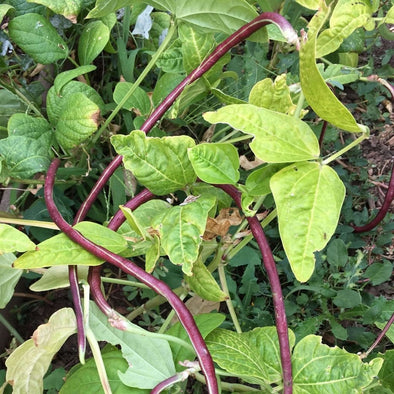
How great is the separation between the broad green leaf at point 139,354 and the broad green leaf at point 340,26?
53 cm

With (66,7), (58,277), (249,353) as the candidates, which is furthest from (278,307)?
(66,7)

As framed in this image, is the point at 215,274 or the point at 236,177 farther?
the point at 215,274

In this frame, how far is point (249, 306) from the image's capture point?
1290 mm

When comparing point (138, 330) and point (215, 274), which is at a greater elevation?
point (138, 330)

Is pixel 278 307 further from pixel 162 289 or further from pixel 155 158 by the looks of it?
pixel 155 158

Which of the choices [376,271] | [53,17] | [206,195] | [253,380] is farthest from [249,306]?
[53,17]

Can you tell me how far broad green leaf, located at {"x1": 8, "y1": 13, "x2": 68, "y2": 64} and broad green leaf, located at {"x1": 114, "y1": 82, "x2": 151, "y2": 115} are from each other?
149mm

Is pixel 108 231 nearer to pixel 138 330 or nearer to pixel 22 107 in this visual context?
pixel 138 330

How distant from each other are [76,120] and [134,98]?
24cm

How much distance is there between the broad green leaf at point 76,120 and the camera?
37.4 inches

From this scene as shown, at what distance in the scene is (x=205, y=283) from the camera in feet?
2.81

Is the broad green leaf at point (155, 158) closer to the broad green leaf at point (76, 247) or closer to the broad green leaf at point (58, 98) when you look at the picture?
the broad green leaf at point (76, 247)

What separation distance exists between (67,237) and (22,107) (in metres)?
0.58

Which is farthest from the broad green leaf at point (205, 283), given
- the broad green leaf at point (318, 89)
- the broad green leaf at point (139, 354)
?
the broad green leaf at point (318, 89)
